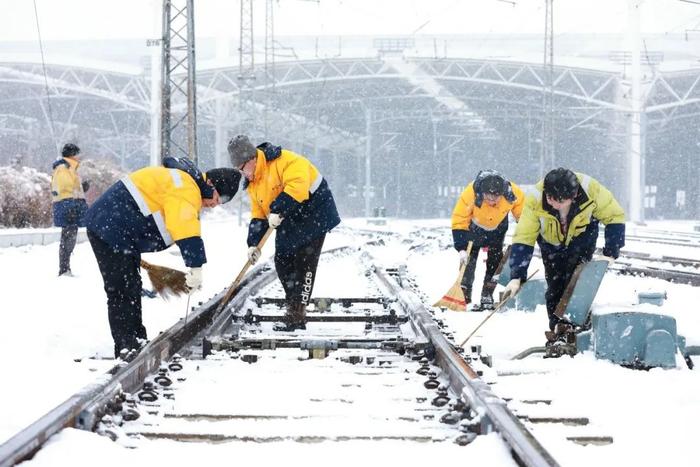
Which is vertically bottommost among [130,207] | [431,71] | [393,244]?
[393,244]

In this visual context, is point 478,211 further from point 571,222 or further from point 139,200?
point 139,200

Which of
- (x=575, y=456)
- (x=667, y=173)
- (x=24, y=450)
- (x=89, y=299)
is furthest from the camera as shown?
(x=667, y=173)

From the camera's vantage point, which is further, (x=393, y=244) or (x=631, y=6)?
(x=631, y=6)

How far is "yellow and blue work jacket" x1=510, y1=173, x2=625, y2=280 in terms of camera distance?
19.4 ft

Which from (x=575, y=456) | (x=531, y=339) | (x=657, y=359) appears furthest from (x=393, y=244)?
(x=575, y=456)

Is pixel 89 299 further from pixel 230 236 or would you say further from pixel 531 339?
pixel 230 236

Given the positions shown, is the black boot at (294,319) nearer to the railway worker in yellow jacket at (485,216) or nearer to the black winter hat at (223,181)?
the black winter hat at (223,181)

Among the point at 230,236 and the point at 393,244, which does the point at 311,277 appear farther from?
the point at 230,236

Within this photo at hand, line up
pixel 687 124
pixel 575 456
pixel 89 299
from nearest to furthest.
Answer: pixel 575 456, pixel 89 299, pixel 687 124

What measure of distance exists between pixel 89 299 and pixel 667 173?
166 ft

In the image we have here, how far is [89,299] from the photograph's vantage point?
8.89 meters

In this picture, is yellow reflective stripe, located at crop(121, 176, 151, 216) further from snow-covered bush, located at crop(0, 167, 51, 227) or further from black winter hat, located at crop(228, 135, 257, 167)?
snow-covered bush, located at crop(0, 167, 51, 227)

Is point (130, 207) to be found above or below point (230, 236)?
above

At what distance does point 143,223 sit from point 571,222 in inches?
117
